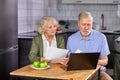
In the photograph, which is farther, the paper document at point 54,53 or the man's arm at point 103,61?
the man's arm at point 103,61

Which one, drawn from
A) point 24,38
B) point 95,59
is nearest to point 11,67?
point 24,38

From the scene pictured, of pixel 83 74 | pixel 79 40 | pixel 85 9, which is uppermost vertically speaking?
pixel 85 9

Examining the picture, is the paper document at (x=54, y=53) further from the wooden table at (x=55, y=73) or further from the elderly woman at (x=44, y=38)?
the elderly woman at (x=44, y=38)

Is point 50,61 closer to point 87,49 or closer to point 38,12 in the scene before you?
point 87,49

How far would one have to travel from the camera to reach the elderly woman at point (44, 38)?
2.89 meters

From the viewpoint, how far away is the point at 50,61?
263 cm

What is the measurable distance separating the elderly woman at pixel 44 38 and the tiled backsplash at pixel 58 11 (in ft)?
6.36

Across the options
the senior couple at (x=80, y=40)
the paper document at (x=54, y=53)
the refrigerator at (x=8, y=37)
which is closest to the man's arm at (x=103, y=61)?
the senior couple at (x=80, y=40)

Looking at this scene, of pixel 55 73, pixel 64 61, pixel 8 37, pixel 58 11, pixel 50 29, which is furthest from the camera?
pixel 58 11

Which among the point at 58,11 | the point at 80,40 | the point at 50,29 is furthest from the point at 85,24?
the point at 58,11

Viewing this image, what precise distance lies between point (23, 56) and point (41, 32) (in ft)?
4.75

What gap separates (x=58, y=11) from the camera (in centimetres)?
604

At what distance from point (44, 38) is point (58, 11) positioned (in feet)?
10.3

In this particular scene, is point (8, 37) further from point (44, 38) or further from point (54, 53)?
point (54, 53)
